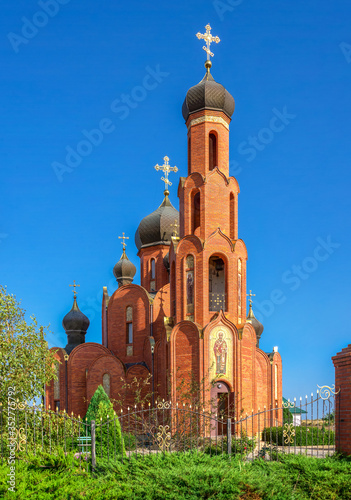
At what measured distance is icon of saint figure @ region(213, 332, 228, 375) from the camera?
2088 cm

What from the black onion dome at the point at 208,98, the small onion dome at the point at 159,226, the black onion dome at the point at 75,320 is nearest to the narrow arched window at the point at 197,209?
the black onion dome at the point at 208,98

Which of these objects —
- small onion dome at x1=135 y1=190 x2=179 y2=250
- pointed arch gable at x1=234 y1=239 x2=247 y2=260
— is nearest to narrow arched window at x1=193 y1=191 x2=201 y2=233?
pointed arch gable at x1=234 y1=239 x2=247 y2=260

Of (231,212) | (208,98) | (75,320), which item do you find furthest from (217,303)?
(75,320)

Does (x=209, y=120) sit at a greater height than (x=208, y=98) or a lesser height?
lesser

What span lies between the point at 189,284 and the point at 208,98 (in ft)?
23.1

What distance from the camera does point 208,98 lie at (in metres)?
22.5

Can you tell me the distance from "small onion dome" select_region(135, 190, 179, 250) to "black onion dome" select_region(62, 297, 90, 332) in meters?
4.71

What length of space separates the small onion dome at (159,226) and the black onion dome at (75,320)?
4713 mm

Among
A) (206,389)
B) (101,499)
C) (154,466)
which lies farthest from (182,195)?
(101,499)

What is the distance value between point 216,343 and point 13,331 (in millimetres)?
7201

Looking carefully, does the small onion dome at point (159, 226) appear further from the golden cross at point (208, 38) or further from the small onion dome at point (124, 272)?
the golden cross at point (208, 38)

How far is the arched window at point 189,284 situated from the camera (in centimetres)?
2159

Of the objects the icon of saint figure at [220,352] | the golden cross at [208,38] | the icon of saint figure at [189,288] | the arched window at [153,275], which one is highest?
the golden cross at [208,38]

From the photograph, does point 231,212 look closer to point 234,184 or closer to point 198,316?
point 234,184
